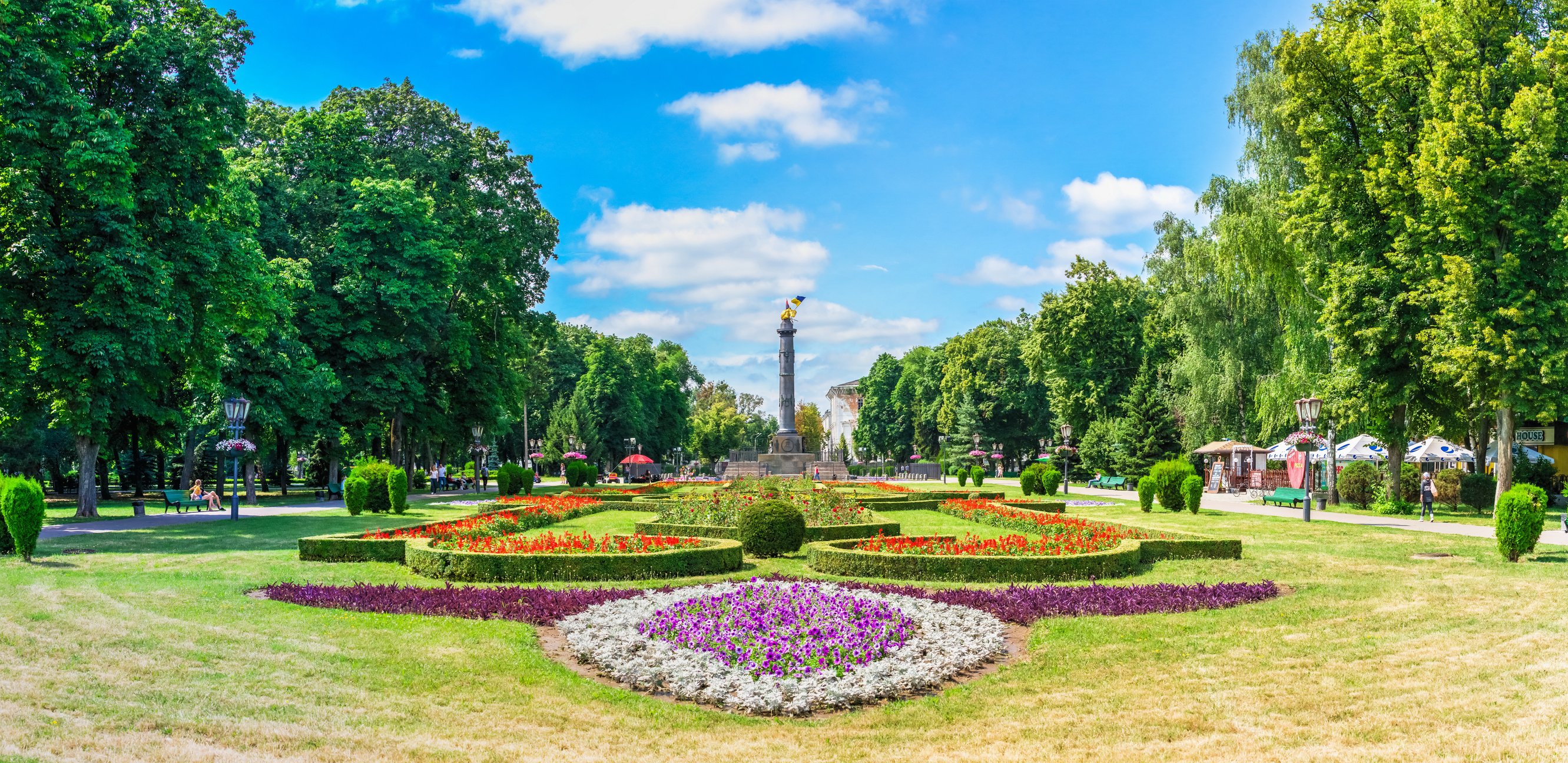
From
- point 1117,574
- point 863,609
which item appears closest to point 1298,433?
point 1117,574

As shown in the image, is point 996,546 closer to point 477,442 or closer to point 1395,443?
point 1395,443

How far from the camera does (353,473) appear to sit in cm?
2548

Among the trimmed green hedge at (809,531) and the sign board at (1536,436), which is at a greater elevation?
the sign board at (1536,436)

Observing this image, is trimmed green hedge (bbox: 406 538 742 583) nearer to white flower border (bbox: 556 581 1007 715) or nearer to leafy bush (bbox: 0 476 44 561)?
white flower border (bbox: 556 581 1007 715)

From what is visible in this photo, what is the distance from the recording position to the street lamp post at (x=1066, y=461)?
3791 cm

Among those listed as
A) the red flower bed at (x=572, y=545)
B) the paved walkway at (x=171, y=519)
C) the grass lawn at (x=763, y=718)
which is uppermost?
the red flower bed at (x=572, y=545)

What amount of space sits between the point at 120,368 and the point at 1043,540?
19.6 meters

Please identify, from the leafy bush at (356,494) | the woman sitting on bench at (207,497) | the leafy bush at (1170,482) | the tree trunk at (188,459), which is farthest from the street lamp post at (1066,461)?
the tree trunk at (188,459)

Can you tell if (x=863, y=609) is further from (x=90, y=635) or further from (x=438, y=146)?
(x=438, y=146)

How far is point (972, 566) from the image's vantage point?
41.4 ft

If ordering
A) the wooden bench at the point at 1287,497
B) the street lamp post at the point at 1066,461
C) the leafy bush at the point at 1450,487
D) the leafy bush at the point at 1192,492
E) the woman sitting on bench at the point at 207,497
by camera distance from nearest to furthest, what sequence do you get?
the leafy bush at the point at 1192,492
the leafy bush at the point at 1450,487
the woman sitting on bench at the point at 207,497
the wooden bench at the point at 1287,497
the street lamp post at the point at 1066,461

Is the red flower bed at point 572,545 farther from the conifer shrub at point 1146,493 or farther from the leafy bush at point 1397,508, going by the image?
the leafy bush at point 1397,508

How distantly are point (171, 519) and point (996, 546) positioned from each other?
21.7 meters

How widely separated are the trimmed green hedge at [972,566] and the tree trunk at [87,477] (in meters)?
20.0
